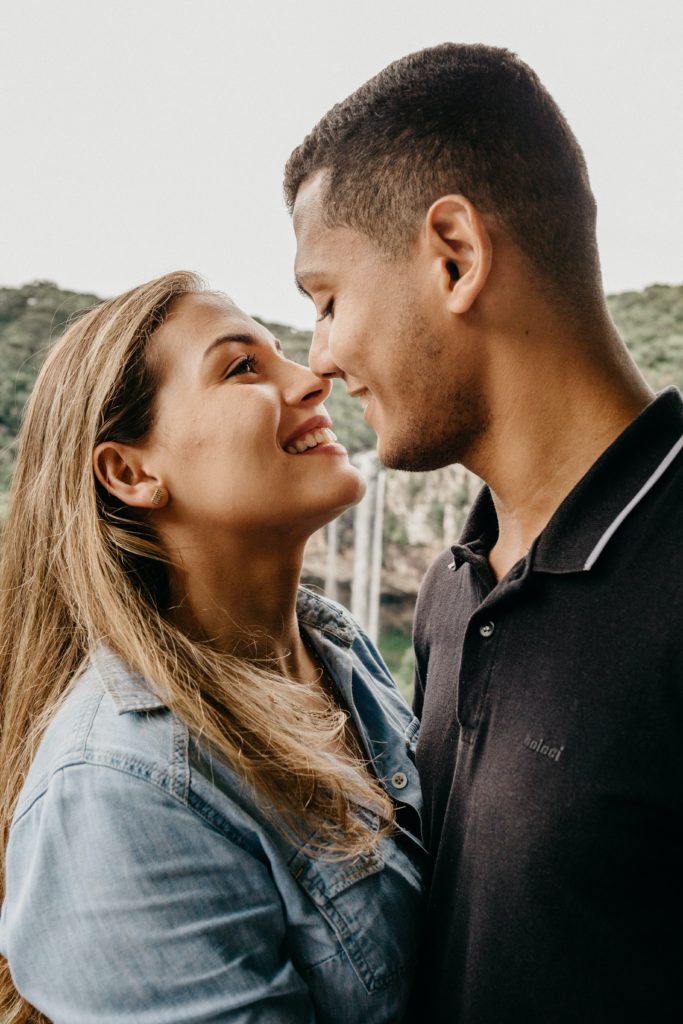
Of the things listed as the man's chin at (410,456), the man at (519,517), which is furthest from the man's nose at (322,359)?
the man's chin at (410,456)

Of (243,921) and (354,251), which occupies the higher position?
(354,251)

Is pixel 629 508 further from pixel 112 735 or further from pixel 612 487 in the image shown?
pixel 112 735

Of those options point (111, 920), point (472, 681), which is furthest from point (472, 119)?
point (111, 920)

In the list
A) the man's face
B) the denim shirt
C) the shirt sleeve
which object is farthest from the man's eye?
the shirt sleeve

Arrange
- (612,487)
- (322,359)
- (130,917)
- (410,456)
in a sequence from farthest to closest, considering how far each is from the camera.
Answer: (322,359) < (410,456) < (612,487) < (130,917)

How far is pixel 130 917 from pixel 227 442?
2.09 ft

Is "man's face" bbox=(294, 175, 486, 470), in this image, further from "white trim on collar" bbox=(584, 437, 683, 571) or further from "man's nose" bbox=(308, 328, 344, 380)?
"white trim on collar" bbox=(584, 437, 683, 571)

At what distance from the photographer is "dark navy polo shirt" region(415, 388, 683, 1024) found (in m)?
0.81

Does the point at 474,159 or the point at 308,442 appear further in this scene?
the point at 308,442

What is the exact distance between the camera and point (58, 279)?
7.54 feet

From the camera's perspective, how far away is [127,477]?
122cm

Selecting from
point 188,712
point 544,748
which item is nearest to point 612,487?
point 544,748

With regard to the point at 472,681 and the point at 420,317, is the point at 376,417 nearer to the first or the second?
the point at 420,317

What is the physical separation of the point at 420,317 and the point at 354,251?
148 millimetres
